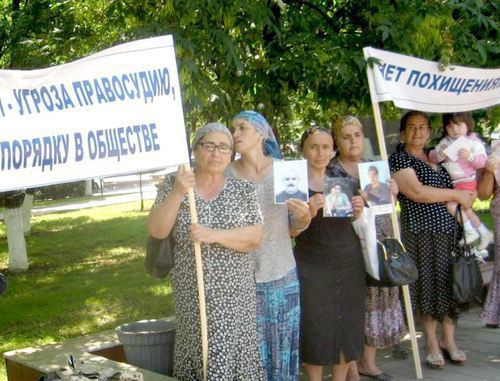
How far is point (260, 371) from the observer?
4508 mm

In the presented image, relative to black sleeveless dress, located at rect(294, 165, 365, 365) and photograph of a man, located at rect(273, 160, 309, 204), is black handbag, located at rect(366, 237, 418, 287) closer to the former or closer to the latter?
black sleeveless dress, located at rect(294, 165, 365, 365)

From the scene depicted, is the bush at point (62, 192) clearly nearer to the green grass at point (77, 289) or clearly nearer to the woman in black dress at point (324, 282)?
the green grass at point (77, 289)

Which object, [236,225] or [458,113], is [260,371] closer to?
Result: [236,225]

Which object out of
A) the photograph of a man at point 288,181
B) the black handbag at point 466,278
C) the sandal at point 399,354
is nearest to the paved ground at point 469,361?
the sandal at point 399,354

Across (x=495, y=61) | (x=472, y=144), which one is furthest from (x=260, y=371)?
(x=495, y=61)

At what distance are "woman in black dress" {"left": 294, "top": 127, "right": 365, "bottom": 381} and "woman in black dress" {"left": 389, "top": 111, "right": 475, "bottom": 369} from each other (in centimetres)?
92

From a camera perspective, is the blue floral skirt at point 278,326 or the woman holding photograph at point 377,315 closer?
the blue floral skirt at point 278,326

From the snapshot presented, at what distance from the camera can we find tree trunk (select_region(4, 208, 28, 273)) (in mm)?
12344

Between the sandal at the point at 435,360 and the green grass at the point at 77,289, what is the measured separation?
12.1ft

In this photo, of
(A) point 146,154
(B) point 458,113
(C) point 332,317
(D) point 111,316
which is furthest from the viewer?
(D) point 111,316

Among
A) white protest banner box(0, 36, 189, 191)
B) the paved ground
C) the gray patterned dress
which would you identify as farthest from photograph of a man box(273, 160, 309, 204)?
the paved ground

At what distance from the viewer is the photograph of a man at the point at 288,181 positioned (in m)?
4.62

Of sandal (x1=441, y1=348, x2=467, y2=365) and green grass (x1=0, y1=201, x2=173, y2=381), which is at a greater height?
green grass (x1=0, y1=201, x2=173, y2=381)

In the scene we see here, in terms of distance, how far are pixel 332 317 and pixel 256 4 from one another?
7.63 feet
